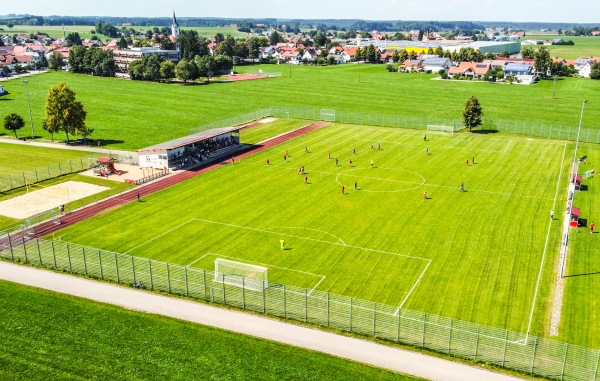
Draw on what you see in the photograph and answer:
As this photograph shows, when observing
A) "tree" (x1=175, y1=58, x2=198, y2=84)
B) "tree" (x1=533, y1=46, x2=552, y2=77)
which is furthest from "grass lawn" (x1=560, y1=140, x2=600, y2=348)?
"tree" (x1=533, y1=46, x2=552, y2=77)

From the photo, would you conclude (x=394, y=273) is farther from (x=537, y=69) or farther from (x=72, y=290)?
(x=537, y=69)

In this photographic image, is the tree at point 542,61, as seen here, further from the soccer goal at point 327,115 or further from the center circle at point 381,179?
the center circle at point 381,179

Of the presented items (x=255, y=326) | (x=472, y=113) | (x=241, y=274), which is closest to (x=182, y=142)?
(x=241, y=274)

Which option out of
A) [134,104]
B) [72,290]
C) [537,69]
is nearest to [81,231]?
[72,290]

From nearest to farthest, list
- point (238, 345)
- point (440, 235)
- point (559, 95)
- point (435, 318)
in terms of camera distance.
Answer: point (238, 345)
point (435, 318)
point (440, 235)
point (559, 95)

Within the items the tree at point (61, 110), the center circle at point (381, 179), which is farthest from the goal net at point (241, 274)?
the tree at point (61, 110)

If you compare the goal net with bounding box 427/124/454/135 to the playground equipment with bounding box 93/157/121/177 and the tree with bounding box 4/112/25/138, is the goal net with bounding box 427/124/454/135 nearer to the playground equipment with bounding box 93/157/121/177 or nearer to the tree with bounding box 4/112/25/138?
the playground equipment with bounding box 93/157/121/177

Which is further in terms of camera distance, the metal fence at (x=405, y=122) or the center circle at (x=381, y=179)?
the metal fence at (x=405, y=122)

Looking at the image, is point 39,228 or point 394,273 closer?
point 394,273
